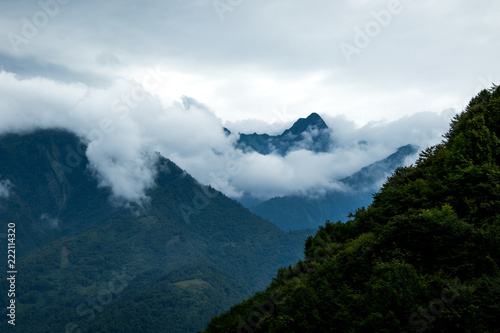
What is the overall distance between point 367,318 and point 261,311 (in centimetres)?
1753

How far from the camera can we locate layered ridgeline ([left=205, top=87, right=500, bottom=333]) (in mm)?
30984

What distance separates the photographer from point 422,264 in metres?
37.1

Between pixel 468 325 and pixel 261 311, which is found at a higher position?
pixel 261 311

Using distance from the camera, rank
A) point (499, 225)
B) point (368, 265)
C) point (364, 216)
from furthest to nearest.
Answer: point (364, 216)
point (368, 265)
point (499, 225)

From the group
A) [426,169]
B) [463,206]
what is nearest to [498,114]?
[426,169]

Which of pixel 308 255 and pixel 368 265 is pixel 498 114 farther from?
pixel 308 255

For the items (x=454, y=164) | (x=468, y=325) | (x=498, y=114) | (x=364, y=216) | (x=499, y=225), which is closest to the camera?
(x=468, y=325)

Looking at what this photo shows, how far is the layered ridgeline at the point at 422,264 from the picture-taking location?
31.0 meters

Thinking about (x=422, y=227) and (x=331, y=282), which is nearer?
(x=422, y=227)

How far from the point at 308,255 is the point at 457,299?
104 feet

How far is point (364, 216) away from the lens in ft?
176

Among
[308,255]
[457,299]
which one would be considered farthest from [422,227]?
[308,255]

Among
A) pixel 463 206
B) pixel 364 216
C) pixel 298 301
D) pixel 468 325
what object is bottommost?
pixel 468 325

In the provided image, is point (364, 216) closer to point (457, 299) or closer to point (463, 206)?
point (463, 206)
